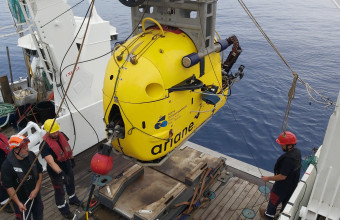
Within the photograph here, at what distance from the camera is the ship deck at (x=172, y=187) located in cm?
595

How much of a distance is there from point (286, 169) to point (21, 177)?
15.0ft

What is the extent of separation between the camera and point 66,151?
220 inches

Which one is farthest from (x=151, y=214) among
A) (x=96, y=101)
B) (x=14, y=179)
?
(x=96, y=101)

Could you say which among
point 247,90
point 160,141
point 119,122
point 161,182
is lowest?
point 247,90

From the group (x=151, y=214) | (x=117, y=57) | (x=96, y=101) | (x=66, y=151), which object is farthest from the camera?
(x=96, y=101)

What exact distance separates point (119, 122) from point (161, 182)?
2198 millimetres

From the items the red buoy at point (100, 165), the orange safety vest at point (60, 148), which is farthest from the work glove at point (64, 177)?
the red buoy at point (100, 165)

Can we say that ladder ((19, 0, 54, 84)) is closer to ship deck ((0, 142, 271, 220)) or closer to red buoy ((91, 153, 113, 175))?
ship deck ((0, 142, 271, 220))

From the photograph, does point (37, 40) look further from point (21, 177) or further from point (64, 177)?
point (21, 177)

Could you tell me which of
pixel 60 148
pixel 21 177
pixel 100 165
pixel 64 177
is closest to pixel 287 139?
pixel 100 165

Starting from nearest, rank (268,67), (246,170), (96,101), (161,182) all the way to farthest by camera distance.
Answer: (161,182)
(246,170)
(96,101)
(268,67)

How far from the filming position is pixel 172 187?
241 inches

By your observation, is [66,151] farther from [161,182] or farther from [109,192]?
[161,182]

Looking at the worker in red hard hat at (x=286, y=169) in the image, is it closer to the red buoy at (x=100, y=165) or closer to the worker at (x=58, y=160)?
the red buoy at (x=100, y=165)
